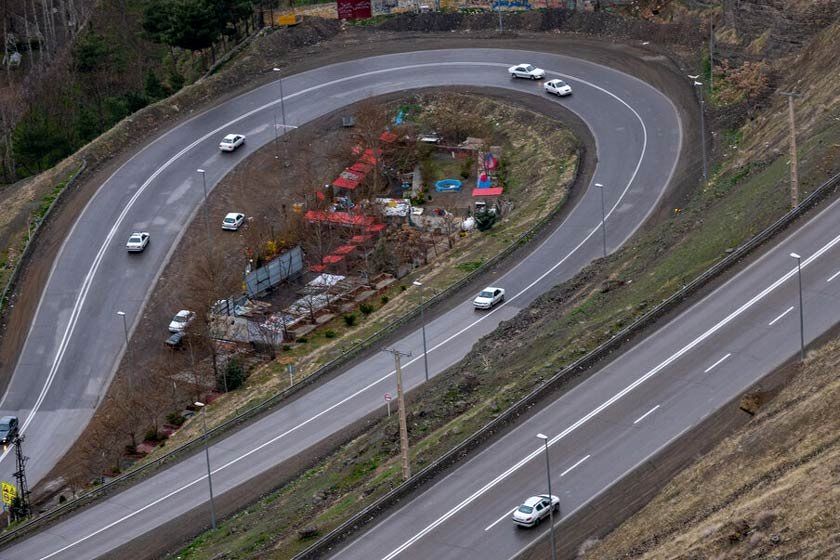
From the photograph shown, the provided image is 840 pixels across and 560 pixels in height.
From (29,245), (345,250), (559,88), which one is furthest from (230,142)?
(559,88)

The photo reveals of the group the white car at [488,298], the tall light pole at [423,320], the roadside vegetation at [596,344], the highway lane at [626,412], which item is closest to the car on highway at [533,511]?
the highway lane at [626,412]

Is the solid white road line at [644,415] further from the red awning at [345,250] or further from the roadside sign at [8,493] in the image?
the red awning at [345,250]

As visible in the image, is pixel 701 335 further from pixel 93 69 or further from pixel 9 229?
pixel 93 69

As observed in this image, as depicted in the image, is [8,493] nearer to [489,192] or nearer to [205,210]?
[205,210]

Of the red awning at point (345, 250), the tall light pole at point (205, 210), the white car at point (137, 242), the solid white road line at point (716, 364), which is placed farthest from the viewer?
the tall light pole at point (205, 210)

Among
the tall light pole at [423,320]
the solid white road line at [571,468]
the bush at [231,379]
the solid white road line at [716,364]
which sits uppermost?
the solid white road line at [716,364]

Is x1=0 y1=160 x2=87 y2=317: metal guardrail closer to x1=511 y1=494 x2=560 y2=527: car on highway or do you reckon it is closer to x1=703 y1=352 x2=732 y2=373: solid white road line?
x1=511 y1=494 x2=560 y2=527: car on highway

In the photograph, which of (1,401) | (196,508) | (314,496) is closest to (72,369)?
(1,401)
